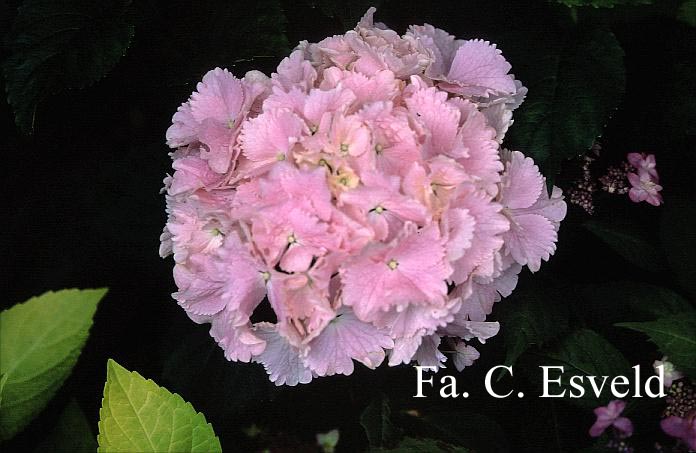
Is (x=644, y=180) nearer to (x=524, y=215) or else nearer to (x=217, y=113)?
(x=524, y=215)

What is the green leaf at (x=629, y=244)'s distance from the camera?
2.73 feet

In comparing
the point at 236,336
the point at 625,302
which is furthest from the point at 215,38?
the point at 625,302

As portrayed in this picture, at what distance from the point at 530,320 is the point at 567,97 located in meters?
0.23

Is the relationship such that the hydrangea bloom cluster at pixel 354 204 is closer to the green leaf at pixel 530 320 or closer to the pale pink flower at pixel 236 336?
the pale pink flower at pixel 236 336

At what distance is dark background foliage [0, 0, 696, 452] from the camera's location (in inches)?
28.5

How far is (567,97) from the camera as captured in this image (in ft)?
2.37

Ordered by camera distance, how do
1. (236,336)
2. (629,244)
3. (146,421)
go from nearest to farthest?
(146,421) < (236,336) < (629,244)

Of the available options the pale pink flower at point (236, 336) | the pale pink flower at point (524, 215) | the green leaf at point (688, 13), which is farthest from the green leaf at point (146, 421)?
the green leaf at point (688, 13)

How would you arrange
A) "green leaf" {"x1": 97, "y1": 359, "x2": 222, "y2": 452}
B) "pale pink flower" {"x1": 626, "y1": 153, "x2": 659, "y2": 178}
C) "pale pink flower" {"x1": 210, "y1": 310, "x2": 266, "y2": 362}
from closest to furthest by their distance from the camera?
"green leaf" {"x1": 97, "y1": 359, "x2": 222, "y2": 452} → "pale pink flower" {"x1": 210, "y1": 310, "x2": 266, "y2": 362} → "pale pink flower" {"x1": 626, "y1": 153, "x2": 659, "y2": 178}

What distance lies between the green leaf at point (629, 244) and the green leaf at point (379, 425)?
32cm

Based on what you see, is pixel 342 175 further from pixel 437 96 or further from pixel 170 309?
pixel 170 309

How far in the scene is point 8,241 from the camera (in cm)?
99

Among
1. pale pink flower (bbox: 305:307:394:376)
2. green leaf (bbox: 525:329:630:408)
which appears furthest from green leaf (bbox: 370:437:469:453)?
pale pink flower (bbox: 305:307:394:376)

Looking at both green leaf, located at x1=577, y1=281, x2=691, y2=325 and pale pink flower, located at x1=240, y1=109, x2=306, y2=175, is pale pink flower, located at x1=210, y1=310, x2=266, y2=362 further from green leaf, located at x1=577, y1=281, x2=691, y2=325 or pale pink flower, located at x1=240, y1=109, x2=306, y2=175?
green leaf, located at x1=577, y1=281, x2=691, y2=325
